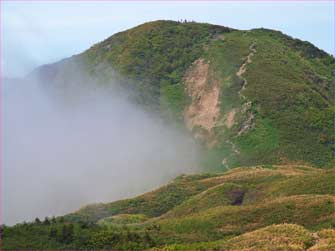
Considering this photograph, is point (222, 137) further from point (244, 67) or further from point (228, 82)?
point (244, 67)

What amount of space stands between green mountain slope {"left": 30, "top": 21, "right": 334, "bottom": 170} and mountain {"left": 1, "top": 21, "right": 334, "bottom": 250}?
0.23 m

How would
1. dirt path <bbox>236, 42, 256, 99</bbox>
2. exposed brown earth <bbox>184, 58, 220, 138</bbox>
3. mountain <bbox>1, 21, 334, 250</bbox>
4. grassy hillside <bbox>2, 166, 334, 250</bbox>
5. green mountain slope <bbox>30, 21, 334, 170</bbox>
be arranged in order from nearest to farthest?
grassy hillside <bbox>2, 166, 334, 250</bbox> < mountain <bbox>1, 21, 334, 250</bbox> < green mountain slope <bbox>30, 21, 334, 170</bbox> < exposed brown earth <bbox>184, 58, 220, 138</bbox> < dirt path <bbox>236, 42, 256, 99</bbox>

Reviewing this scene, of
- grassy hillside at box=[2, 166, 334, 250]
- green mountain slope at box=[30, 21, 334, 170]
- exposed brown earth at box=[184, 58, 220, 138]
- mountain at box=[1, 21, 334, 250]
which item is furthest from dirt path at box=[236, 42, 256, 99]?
grassy hillside at box=[2, 166, 334, 250]

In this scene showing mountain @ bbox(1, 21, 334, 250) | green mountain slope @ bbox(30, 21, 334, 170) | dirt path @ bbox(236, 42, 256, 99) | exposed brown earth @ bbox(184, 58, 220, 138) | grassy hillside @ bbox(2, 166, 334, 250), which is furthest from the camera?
dirt path @ bbox(236, 42, 256, 99)

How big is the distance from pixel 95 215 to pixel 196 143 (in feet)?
120

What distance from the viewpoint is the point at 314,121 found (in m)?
88.1

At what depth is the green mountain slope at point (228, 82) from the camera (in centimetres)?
8419

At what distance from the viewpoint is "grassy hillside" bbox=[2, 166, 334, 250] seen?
28950 millimetres

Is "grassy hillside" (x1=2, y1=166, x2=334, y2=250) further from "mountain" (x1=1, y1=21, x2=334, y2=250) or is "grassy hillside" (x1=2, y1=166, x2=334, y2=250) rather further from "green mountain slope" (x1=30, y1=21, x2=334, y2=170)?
Answer: "green mountain slope" (x1=30, y1=21, x2=334, y2=170)

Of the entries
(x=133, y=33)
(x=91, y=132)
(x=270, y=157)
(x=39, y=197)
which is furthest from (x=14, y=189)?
(x=133, y=33)

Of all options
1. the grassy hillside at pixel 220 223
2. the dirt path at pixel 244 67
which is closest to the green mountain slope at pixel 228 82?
the dirt path at pixel 244 67

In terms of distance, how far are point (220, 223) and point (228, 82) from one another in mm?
65508

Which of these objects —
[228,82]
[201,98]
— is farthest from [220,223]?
[228,82]

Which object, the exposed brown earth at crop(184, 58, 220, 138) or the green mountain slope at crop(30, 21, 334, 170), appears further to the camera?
the exposed brown earth at crop(184, 58, 220, 138)
